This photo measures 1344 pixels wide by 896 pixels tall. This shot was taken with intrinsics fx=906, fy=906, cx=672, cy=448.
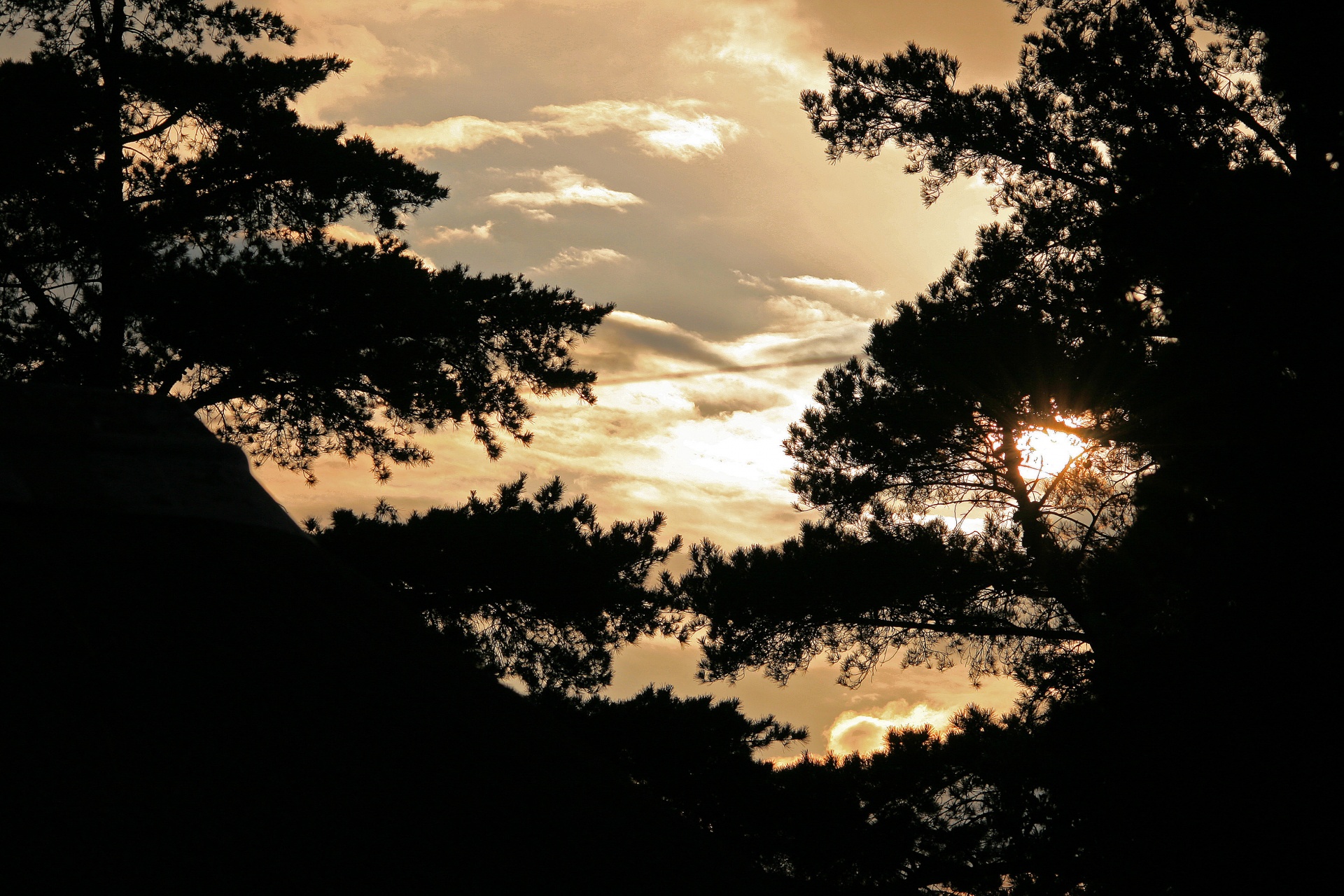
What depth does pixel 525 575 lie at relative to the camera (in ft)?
32.6

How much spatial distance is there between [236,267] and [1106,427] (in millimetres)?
8436

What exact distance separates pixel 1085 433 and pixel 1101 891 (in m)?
4.29

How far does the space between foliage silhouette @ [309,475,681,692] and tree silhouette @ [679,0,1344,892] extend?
1.18 metres

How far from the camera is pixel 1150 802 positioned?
5156 mm

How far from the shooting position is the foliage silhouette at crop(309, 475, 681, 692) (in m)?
9.84

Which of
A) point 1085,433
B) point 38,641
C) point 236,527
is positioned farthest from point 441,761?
point 1085,433

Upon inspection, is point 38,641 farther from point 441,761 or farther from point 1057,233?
point 1057,233

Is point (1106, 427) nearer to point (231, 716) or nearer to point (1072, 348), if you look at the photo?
point (1072, 348)

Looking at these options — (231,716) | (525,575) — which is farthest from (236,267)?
(231,716)

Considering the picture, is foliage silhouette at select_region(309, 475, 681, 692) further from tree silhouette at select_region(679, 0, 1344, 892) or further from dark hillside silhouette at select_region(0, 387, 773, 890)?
dark hillside silhouette at select_region(0, 387, 773, 890)

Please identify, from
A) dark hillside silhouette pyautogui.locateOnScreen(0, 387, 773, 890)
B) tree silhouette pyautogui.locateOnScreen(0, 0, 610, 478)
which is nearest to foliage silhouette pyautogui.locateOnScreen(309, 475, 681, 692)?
tree silhouette pyautogui.locateOnScreen(0, 0, 610, 478)

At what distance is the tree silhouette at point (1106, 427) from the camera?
16.7ft

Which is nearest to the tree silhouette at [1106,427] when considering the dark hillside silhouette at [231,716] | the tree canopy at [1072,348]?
the tree canopy at [1072,348]

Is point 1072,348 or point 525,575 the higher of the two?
point 1072,348
